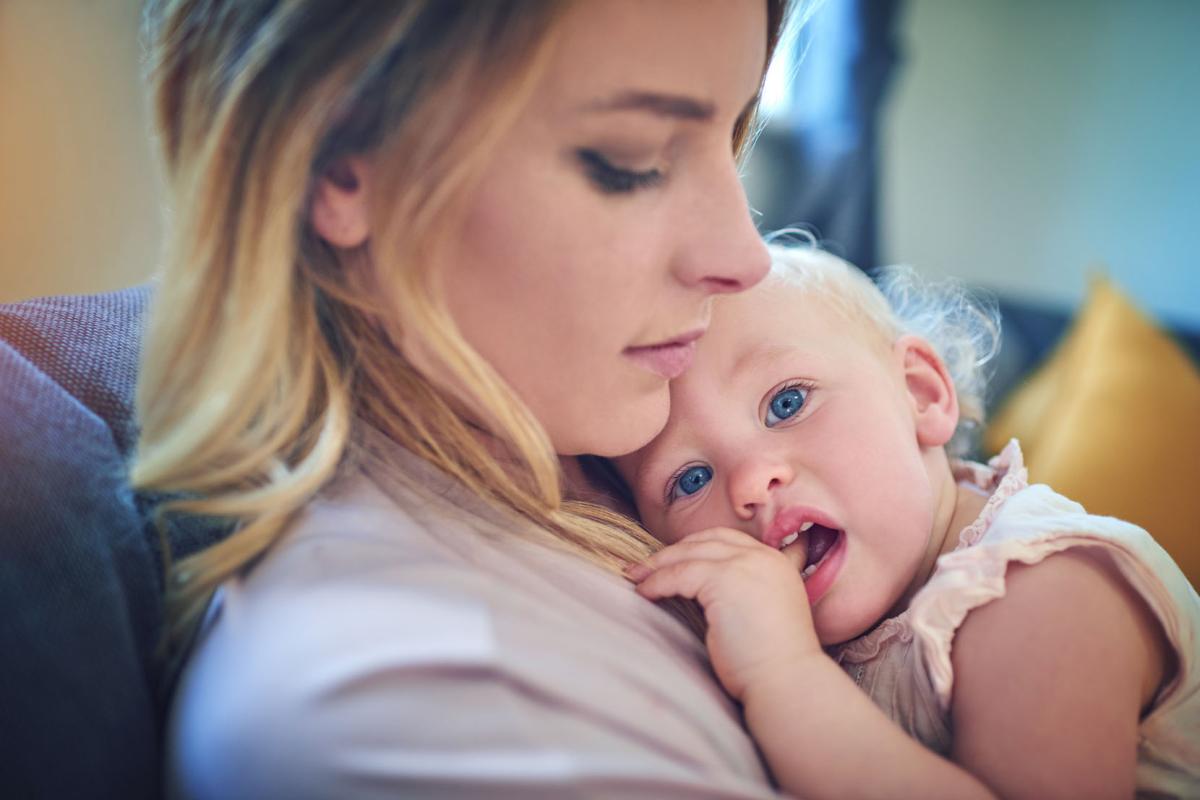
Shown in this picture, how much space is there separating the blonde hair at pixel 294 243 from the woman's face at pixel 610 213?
27 mm

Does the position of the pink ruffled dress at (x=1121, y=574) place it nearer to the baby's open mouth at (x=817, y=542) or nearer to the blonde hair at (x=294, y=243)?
the baby's open mouth at (x=817, y=542)

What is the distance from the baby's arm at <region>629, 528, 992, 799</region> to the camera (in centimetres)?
70

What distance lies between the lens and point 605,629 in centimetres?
68

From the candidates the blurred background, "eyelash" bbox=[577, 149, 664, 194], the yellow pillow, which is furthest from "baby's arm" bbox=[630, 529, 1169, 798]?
the blurred background

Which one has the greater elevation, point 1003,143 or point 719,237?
point 719,237

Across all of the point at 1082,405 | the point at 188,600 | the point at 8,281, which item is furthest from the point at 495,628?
the point at 1082,405

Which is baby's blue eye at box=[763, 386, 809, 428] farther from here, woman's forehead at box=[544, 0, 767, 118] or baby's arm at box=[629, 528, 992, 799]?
woman's forehead at box=[544, 0, 767, 118]

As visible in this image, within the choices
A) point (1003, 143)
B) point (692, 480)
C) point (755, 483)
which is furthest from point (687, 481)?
point (1003, 143)

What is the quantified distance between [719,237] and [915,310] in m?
0.74

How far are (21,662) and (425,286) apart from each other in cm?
38

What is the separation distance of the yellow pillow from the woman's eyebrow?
113 cm

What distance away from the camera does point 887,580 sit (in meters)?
0.93

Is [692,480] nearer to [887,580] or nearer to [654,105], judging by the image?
[887,580]

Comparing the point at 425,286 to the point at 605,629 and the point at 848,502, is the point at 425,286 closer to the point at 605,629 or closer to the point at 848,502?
the point at 605,629
